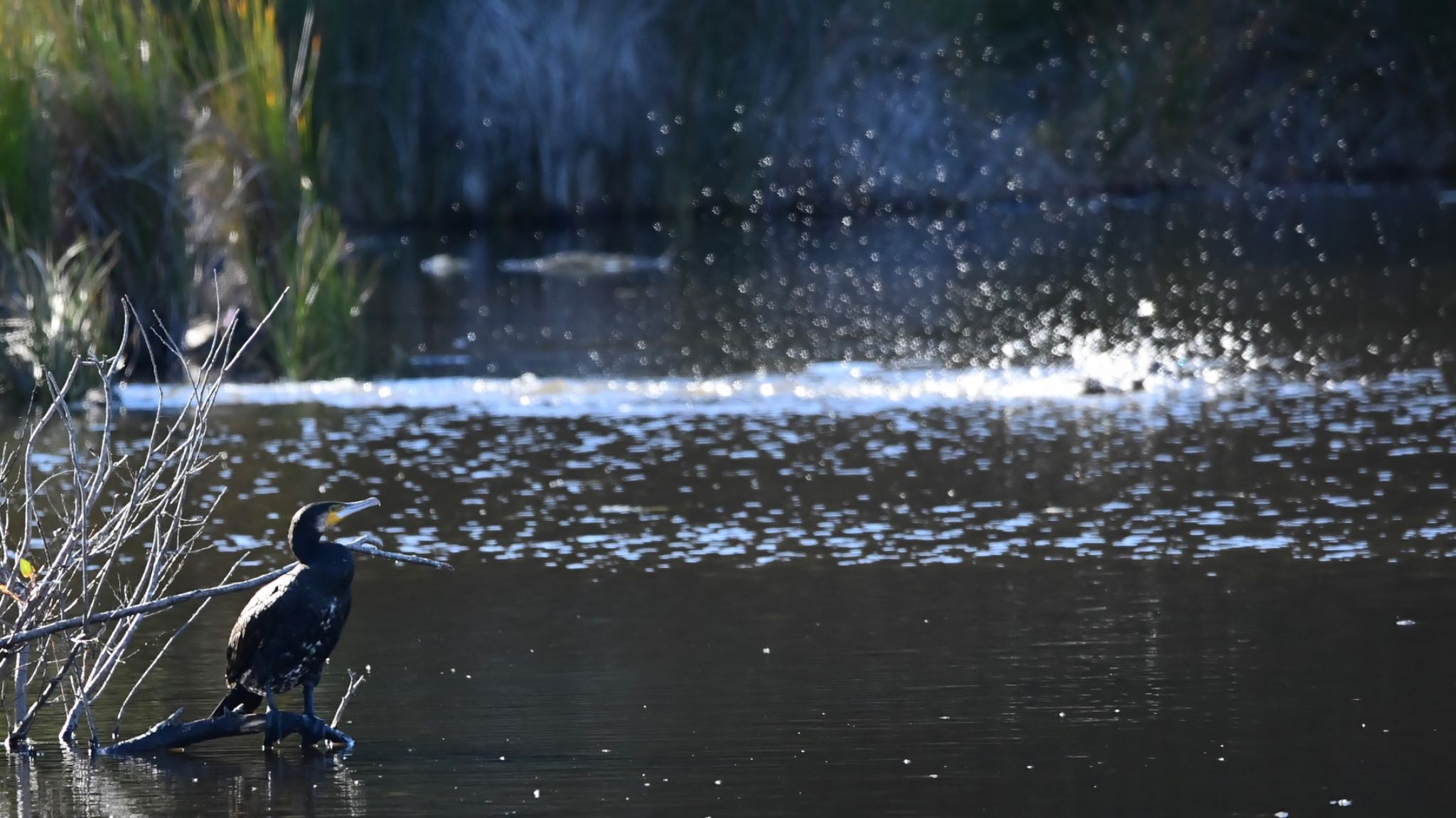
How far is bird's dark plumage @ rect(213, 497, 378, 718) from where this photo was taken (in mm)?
5926

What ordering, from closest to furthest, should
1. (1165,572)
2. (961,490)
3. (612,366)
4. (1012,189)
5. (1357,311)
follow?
(1165,572) → (961,490) → (612,366) → (1357,311) → (1012,189)

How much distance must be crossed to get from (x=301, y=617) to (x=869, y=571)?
2892 millimetres

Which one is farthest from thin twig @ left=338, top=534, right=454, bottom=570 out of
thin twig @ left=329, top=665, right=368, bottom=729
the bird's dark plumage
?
thin twig @ left=329, top=665, right=368, bottom=729

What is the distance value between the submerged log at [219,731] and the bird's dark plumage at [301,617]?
56 mm

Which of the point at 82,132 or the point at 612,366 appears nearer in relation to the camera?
the point at 82,132

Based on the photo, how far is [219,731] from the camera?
6.02 m

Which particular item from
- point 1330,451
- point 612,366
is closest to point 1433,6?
point 612,366

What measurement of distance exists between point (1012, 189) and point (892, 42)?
7.83 feet

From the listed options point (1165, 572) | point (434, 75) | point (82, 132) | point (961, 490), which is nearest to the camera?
point (1165, 572)

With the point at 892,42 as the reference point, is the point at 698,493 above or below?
below

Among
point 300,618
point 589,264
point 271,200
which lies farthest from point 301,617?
point 589,264

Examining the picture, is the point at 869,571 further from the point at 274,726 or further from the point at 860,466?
the point at 274,726

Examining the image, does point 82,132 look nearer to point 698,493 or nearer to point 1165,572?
point 698,493

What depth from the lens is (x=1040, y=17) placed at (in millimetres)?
29047
